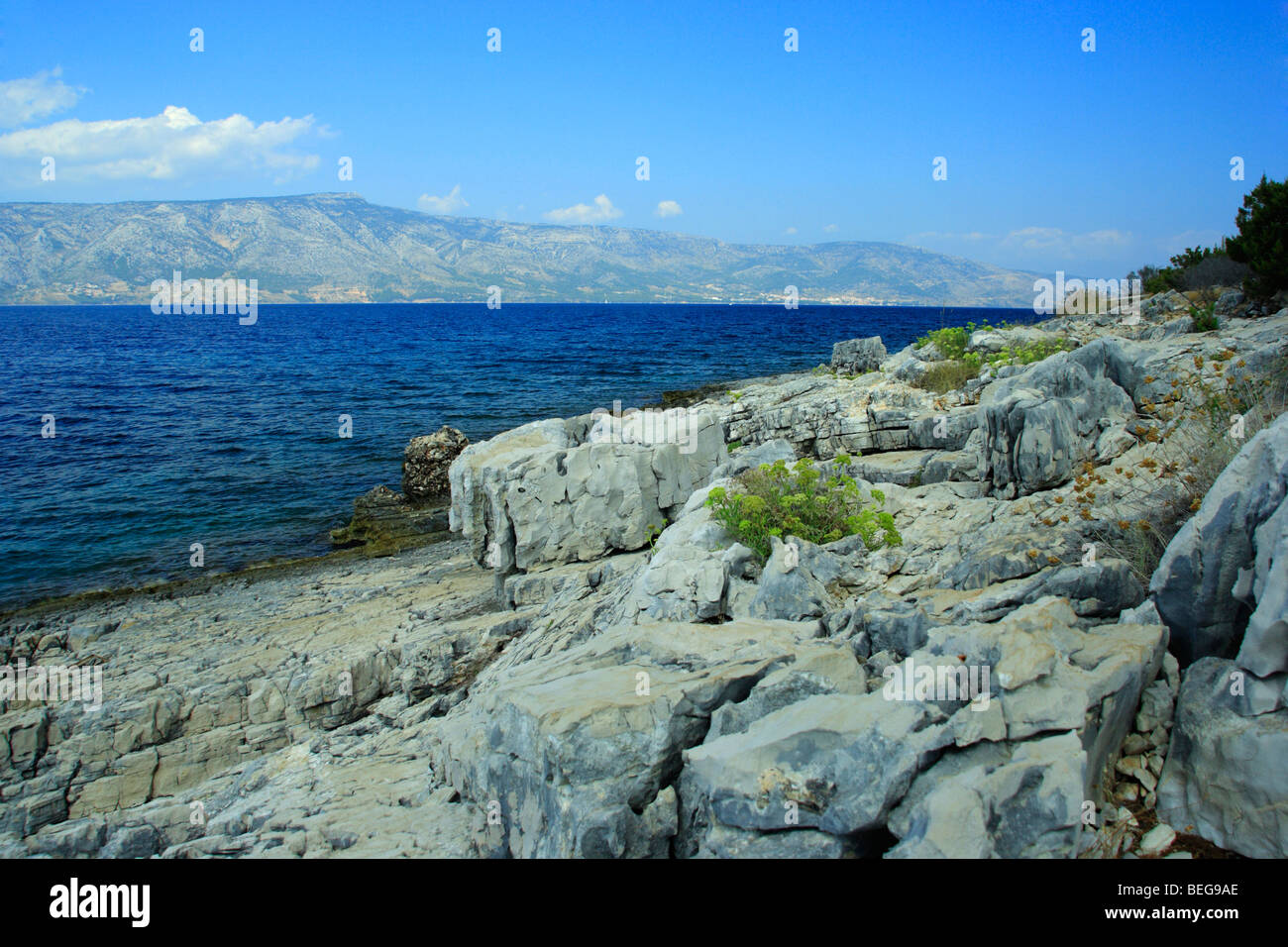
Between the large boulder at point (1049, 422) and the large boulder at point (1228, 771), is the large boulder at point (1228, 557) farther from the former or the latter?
the large boulder at point (1049, 422)

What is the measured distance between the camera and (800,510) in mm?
9773

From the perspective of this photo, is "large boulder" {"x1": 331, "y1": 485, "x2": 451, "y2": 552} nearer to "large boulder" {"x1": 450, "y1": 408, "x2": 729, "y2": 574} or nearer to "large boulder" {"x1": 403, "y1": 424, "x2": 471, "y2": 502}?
"large boulder" {"x1": 403, "y1": 424, "x2": 471, "y2": 502}

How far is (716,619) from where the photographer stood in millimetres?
8227

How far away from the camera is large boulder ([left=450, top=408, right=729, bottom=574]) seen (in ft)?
45.4

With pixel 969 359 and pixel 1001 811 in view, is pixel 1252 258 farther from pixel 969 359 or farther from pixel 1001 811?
pixel 1001 811

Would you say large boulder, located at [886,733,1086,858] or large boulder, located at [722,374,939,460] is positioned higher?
large boulder, located at [722,374,939,460]

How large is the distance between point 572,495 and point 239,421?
30.8 metres

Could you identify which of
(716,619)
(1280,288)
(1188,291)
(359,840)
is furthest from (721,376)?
(359,840)

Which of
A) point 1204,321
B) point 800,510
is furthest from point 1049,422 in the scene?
point 1204,321

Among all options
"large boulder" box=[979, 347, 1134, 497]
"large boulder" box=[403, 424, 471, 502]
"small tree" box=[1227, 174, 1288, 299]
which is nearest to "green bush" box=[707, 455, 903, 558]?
"large boulder" box=[979, 347, 1134, 497]

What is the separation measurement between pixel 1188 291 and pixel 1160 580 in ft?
105

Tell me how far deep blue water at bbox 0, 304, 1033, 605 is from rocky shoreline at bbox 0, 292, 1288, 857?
15.7 ft

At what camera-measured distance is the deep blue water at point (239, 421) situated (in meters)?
20.7
